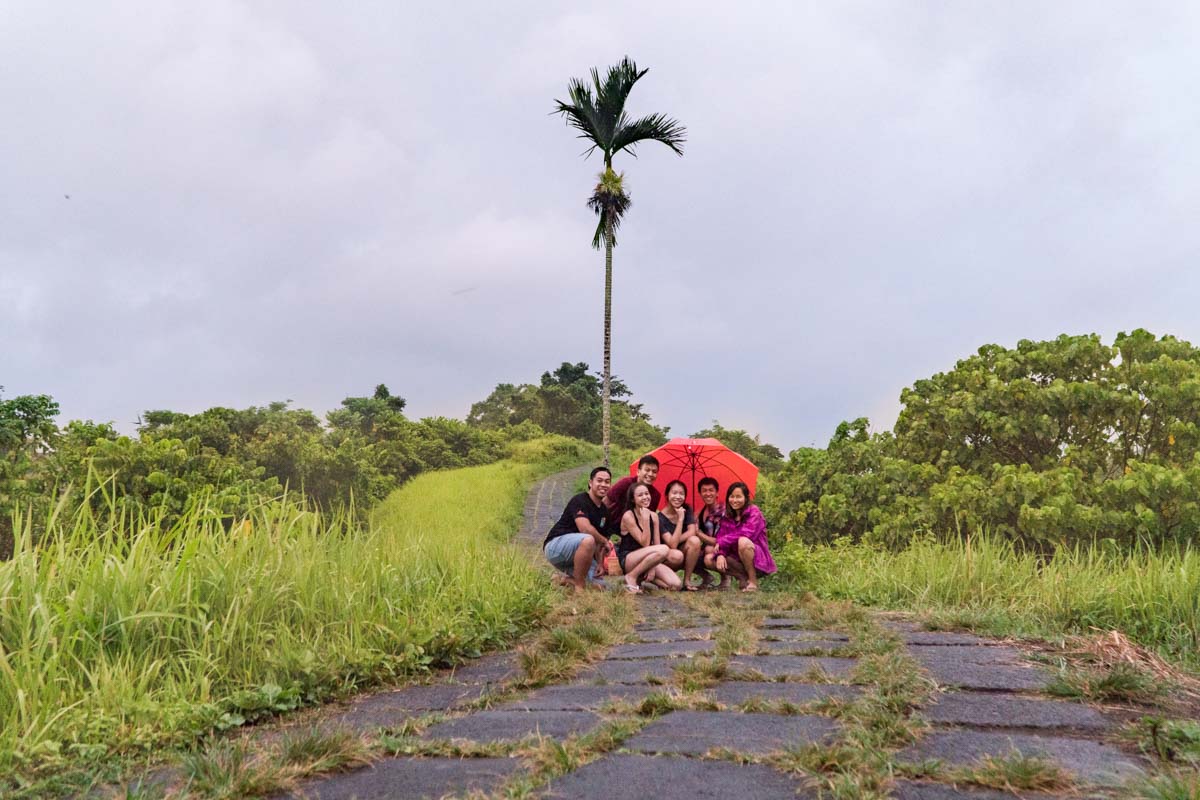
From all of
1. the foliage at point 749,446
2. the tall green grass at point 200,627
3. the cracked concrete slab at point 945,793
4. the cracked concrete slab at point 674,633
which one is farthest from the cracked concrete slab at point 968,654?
the foliage at point 749,446

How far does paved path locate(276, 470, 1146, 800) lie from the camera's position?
209cm

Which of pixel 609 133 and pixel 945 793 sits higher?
pixel 609 133

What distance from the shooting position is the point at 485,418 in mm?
33906

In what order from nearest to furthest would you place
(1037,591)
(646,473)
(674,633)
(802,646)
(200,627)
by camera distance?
(200,627)
(802,646)
(674,633)
(1037,591)
(646,473)

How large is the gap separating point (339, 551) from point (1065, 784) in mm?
3509

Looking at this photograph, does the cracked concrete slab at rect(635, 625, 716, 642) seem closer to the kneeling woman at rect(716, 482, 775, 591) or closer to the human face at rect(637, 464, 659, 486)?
the human face at rect(637, 464, 659, 486)

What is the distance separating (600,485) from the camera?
6621 mm

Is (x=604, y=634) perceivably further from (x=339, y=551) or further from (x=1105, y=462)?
(x=1105, y=462)

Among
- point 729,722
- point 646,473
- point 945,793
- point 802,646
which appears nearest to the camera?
point 945,793

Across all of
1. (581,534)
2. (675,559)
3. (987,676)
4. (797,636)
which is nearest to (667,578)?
(675,559)

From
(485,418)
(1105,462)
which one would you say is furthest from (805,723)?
(485,418)

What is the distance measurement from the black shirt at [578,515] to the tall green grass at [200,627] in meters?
1.89

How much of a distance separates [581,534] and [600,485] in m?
0.45

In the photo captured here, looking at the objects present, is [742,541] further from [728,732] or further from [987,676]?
[728,732]
